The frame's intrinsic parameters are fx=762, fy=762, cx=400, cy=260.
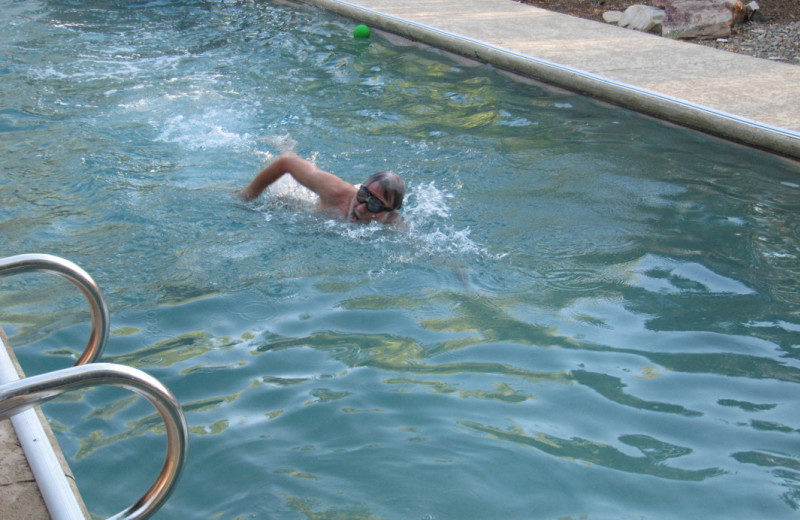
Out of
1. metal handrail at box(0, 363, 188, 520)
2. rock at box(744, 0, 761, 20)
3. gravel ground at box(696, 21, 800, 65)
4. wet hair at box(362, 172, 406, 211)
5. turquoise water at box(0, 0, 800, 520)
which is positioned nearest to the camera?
metal handrail at box(0, 363, 188, 520)

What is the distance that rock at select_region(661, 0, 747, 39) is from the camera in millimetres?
9844

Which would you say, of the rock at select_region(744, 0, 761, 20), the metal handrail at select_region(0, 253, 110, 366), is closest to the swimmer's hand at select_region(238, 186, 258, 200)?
the metal handrail at select_region(0, 253, 110, 366)

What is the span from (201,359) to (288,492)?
115cm

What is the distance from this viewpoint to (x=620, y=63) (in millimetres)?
8625

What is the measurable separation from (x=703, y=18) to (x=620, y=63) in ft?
7.00

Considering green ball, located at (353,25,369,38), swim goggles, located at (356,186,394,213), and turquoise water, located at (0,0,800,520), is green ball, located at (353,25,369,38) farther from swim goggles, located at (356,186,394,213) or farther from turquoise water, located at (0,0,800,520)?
swim goggles, located at (356,186,394,213)

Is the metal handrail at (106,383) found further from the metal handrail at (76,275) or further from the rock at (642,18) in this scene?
the rock at (642,18)

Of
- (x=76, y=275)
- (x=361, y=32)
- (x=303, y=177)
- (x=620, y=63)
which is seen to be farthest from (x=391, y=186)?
(x=361, y=32)

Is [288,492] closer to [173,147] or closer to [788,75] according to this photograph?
[173,147]

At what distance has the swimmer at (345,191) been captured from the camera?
518 cm

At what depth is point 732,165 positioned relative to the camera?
6.51 meters

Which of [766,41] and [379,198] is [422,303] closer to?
[379,198]

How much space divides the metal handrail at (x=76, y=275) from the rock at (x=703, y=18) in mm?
9255

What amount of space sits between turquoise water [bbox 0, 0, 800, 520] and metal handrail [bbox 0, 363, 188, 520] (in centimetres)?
98
